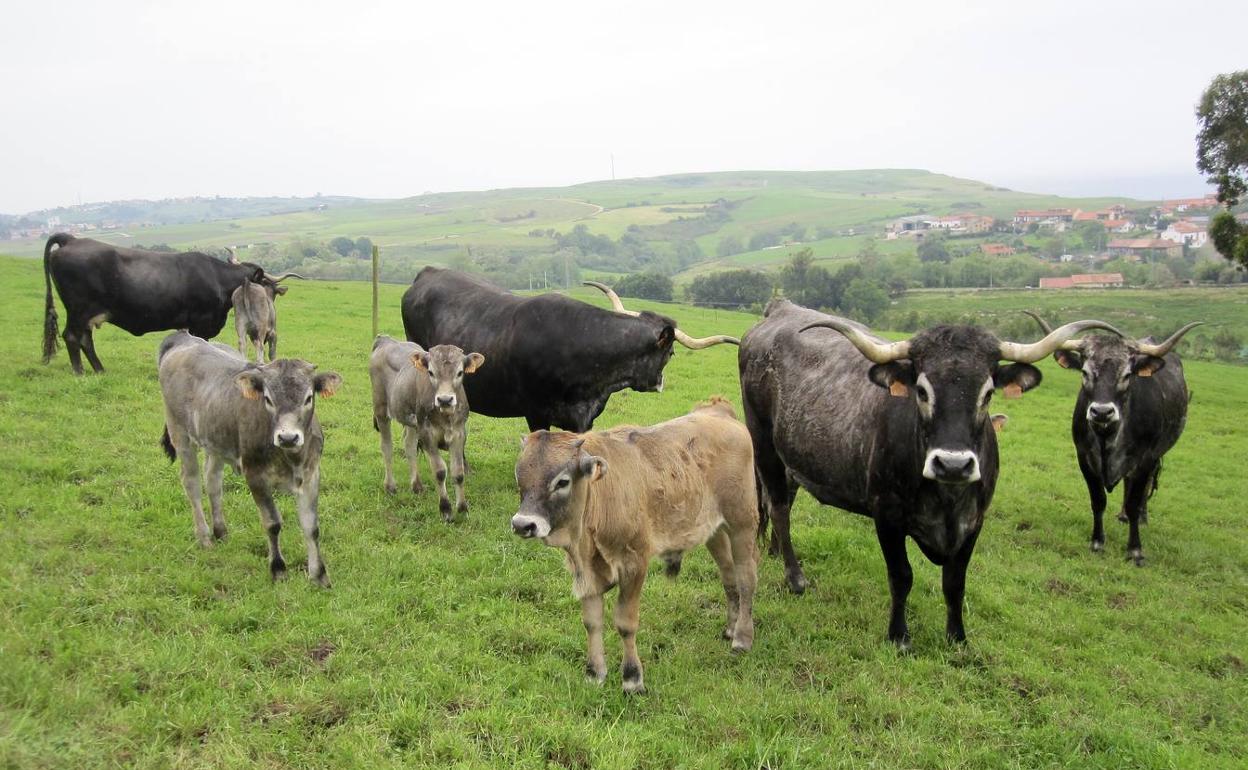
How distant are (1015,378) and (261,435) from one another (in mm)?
5827

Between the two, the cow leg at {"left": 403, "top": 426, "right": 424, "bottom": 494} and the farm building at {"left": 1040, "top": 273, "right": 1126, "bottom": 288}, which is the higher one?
the farm building at {"left": 1040, "top": 273, "right": 1126, "bottom": 288}

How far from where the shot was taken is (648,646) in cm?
589

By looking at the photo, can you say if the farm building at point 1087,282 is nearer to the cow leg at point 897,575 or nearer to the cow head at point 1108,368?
the cow head at point 1108,368

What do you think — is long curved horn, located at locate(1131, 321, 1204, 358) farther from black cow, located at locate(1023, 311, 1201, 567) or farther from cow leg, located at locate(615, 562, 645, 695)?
cow leg, located at locate(615, 562, 645, 695)

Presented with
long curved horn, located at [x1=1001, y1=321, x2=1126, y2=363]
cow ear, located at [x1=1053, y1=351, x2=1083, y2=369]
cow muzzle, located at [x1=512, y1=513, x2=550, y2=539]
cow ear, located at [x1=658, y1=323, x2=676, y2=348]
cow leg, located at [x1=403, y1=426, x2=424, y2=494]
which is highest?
long curved horn, located at [x1=1001, y1=321, x2=1126, y2=363]

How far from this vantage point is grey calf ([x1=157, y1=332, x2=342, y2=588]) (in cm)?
636

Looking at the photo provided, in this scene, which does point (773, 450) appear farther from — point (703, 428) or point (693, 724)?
point (693, 724)

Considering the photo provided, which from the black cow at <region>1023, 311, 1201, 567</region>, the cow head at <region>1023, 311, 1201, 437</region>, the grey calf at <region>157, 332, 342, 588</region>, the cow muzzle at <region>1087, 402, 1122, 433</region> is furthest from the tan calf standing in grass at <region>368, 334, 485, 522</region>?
the cow muzzle at <region>1087, 402, 1122, 433</region>

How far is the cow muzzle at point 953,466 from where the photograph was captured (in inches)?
192

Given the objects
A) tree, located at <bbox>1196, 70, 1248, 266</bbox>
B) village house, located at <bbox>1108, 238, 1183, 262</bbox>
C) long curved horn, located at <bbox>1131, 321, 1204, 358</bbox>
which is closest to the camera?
long curved horn, located at <bbox>1131, 321, 1204, 358</bbox>

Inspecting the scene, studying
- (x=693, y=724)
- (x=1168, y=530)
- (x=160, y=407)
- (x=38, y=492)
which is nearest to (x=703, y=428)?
(x=693, y=724)

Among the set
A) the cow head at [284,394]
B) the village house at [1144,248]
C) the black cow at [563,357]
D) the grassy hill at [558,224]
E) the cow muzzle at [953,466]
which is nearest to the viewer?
the cow muzzle at [953,466]

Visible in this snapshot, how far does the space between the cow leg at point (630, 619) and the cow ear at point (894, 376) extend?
7.08 ft

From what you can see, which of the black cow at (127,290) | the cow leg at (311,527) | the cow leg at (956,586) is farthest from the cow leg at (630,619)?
the black cow at (127,290)
